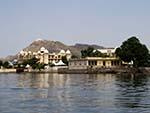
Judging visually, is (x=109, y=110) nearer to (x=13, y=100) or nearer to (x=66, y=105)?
(x=66, y=105)

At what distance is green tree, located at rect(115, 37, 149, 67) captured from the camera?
135750 mm

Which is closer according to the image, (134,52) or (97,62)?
(134,52)

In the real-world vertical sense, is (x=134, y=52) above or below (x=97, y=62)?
above

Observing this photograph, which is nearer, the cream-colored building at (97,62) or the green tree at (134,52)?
the green tree at (134,52)

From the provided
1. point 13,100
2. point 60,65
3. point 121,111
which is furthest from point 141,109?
point 60,65

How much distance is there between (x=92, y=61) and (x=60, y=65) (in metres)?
27.6

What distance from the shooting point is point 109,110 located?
3030 cm

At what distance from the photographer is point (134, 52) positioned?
447 feet

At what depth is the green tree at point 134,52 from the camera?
135750 mm

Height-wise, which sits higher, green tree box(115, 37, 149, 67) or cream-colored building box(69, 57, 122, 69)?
green tree box(115, 37, 149, 67)

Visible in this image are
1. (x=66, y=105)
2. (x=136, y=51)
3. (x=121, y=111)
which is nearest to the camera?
(x=121, y=111)

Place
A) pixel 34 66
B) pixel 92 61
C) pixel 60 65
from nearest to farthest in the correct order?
1. pixel 92 61
2. pixel 60 65
3. pixel 34 66

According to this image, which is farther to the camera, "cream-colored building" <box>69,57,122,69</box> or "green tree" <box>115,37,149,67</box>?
"cream-colored building" <box>69,57,122,69</box>

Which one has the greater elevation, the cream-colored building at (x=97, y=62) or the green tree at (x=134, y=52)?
the green tree at (x=134, y=52)
